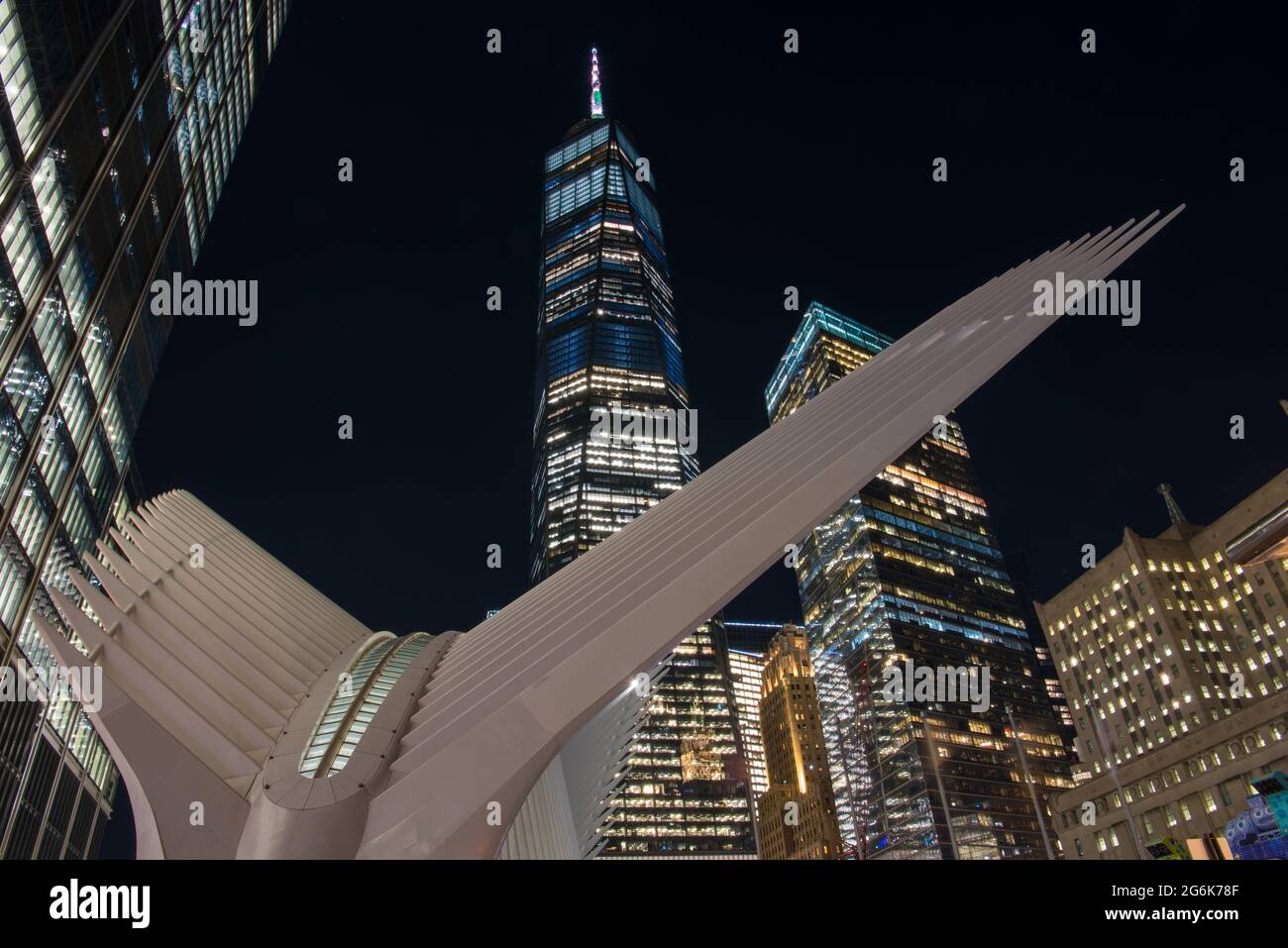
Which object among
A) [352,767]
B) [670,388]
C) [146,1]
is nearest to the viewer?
[352,767]

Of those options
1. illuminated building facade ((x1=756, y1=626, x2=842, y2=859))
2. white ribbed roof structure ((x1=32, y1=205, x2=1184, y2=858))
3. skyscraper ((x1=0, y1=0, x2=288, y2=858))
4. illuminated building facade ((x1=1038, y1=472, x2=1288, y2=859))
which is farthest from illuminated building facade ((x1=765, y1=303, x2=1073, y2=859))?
white ribbed roof structure ((x1=32, y1=205, x2=1184, y2=858))

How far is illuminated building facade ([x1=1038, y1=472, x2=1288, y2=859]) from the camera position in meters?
66.8

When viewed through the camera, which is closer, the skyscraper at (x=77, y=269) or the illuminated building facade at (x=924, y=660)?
the skyscraper at (x=77, y=269)

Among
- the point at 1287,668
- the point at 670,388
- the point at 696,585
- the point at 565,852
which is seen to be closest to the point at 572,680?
the point at 696,585

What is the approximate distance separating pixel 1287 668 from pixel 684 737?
81.3 m

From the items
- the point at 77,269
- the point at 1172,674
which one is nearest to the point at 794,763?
the point at 1172,674

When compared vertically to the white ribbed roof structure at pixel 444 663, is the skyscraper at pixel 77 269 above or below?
above

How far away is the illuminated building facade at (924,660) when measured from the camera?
113000mm

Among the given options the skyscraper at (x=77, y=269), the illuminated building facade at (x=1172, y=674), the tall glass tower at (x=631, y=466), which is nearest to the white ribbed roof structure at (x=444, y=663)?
the skyscraper at (x=77, y=269)

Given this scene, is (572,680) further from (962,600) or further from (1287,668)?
(962,600)

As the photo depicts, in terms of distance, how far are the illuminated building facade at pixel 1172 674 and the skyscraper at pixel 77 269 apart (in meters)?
69.9

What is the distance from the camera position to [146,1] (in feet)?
111

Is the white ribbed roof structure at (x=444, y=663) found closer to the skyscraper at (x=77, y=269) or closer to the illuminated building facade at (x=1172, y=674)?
the skyscraper at (x=77, y=269)

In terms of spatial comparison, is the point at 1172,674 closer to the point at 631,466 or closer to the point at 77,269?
the point at 631,466
